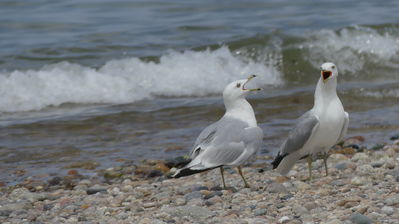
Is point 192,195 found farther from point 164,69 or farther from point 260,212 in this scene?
point 164,69

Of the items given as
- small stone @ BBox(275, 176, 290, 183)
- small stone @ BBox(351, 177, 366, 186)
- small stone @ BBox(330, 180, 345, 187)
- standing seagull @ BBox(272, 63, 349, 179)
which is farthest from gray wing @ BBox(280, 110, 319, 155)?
small stone @ BBox(351, 177, 366, 186)

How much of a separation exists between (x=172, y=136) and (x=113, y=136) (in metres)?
0.70

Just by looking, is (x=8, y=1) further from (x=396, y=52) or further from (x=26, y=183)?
(x=26, y=183)

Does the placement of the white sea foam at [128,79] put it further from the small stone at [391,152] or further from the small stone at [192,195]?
the small stone at [192,195]

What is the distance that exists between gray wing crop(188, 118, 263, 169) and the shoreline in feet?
0.86

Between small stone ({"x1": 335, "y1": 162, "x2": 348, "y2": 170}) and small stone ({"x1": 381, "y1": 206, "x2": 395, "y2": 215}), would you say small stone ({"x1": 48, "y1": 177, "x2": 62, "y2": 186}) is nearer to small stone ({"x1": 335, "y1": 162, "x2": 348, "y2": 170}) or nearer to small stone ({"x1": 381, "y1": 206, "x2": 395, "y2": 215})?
small stone ({"x1": 335, "y1": 162, "x2": 348, "y2": 170})

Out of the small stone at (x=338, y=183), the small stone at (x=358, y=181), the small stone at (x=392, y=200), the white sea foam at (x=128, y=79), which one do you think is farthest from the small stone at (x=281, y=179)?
the white sea foam at (x=128, y=79)

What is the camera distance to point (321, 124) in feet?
20.1

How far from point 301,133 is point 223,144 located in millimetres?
748

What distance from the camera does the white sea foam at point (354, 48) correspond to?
511 inches

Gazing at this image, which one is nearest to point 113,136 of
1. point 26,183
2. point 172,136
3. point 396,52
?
point 172,136

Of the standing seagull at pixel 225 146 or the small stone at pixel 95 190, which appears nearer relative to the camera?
the standing seagull at pixel 225 146

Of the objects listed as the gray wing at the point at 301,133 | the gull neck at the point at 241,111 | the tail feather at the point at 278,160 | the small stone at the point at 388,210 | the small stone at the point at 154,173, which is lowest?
the small stone at the point at 154,173

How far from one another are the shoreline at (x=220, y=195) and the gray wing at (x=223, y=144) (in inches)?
10.3
